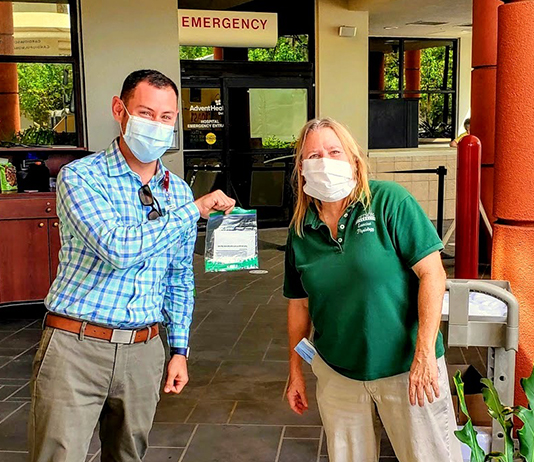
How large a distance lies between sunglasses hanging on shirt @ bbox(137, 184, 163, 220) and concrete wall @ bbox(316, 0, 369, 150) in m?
8.29

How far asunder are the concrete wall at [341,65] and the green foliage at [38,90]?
375 centimetres

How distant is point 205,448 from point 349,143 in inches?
78.8

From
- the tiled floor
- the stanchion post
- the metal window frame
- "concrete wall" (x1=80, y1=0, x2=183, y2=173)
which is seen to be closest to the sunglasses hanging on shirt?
the tiled floor

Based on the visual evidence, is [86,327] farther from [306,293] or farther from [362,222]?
[362,222]

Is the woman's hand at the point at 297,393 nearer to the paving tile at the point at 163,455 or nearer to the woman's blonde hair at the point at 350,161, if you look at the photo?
the woman's blonde hair at the point at 350,161

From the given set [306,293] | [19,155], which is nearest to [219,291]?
[19,155]

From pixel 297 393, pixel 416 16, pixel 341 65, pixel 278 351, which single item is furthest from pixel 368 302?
pixel 416 16

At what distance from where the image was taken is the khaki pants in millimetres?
2254

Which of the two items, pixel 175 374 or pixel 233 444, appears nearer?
pixel 175 374

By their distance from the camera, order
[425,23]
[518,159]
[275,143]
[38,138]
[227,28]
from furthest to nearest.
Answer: [425,23], [275,143], [227,28], [38,138], [518,159]

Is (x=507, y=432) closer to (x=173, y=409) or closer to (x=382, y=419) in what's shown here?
(x=382, y=419)

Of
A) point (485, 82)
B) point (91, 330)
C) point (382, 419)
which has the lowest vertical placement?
point (382, 419)

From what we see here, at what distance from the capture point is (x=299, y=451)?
3619mm

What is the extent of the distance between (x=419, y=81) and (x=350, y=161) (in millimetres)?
11517
